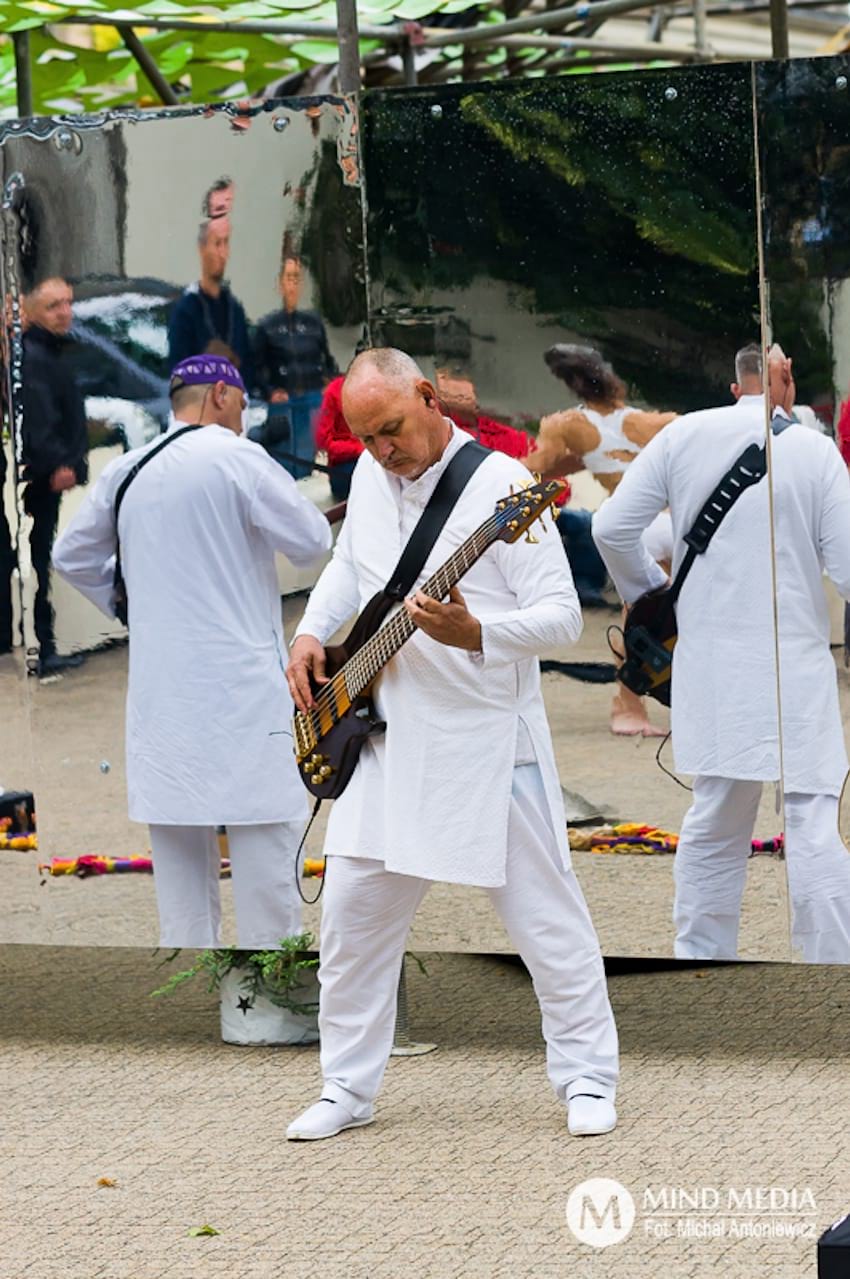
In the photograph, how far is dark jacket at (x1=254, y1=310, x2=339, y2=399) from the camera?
5422 millimetres

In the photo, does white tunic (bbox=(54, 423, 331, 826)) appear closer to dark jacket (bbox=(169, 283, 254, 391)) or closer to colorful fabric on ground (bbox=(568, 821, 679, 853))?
dark jacket (bbox=(169, 283, 254, 391))

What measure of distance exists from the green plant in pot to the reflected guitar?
80 centimetres

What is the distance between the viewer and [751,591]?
5.13m

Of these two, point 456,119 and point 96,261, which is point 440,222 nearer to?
point 456,119

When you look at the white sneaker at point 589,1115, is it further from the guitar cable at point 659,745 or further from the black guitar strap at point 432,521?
the black guitar strap at point 432,521

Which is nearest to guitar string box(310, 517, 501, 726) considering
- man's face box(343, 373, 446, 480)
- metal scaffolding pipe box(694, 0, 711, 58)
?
man's face box(343, 373, 446, 480)

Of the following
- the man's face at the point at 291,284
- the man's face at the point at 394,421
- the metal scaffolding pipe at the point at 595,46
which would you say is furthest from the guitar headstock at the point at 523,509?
the metal scaffolding pipe at the point at 595,46

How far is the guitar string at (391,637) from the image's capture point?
15.1ft

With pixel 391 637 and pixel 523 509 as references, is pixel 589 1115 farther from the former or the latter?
pixel 523 509

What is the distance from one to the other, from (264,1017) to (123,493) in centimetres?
147

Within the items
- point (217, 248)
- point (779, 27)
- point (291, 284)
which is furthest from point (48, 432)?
point (779, 27)

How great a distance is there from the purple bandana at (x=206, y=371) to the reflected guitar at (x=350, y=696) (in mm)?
844

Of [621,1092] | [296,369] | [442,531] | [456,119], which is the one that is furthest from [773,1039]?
[456,119]

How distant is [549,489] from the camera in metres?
4.55
